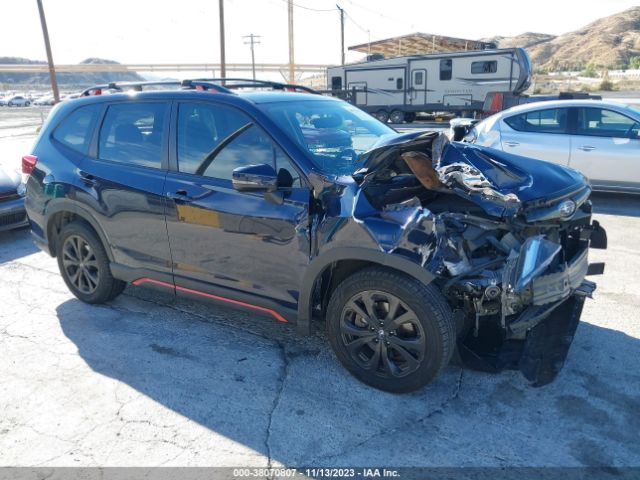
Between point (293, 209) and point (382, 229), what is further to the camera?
point (293, 209)

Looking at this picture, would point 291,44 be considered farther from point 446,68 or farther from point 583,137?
point 583,137

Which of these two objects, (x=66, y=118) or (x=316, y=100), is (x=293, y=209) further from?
(x=66, y=118)

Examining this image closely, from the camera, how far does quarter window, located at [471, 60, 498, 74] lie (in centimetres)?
2125

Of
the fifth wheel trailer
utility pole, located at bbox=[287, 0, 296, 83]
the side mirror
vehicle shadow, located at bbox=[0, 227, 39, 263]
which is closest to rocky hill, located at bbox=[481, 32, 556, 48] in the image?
utility pole, located at bbox=[287, 0, 296, 83]

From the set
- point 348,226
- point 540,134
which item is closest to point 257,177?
point 348,226

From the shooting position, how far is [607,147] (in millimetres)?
7145

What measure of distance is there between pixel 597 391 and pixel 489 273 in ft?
3.68

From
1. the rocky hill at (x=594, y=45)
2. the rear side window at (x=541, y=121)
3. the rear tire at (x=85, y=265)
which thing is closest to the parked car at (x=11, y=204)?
the rear tire at (x=85, y=265)

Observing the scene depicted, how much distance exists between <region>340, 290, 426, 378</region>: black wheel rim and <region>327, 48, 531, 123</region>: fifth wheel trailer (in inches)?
708

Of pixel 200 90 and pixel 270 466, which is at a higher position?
pixel 200 90

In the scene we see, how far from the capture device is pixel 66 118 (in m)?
4.45

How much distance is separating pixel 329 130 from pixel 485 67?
20353 mm

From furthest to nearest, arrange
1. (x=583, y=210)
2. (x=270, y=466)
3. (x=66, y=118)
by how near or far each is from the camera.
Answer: (x=66, y=118) < (x=583, y=210) < (x=270, y=466)

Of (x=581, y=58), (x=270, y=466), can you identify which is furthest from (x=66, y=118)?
(x=581, y=58)
